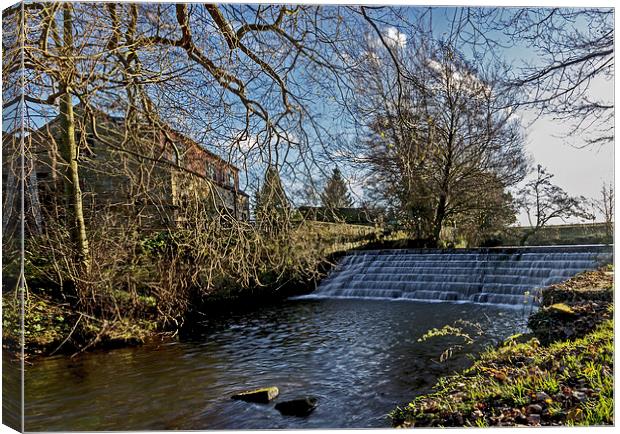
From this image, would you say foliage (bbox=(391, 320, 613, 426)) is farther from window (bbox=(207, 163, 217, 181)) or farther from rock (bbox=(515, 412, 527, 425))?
window (bbox=(207, 163, 217, 181))

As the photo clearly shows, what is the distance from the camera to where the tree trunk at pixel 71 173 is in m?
2.85

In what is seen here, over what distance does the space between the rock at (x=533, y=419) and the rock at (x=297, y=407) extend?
45.5 inches

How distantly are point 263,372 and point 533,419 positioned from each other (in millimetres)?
1608

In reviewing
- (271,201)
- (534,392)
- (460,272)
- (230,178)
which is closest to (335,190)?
(271,201)

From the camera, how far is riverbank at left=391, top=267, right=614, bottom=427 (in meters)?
2.42

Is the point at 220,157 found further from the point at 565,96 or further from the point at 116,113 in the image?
the point at 565,96

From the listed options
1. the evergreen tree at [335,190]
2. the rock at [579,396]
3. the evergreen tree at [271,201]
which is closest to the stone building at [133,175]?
the evergreen tree at [271,201]

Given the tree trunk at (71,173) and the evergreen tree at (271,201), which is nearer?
the tree trunk at (71,173)

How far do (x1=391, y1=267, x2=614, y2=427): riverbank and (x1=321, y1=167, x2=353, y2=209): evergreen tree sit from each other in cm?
132

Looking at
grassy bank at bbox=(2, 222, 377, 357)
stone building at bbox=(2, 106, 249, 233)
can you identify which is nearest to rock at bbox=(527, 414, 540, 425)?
grassy bank at bbox=(2, 222, 377, 357)

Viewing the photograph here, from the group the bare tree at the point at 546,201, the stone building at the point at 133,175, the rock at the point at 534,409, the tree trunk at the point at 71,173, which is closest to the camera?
the rock at the point at 534,409

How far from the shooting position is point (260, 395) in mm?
2869

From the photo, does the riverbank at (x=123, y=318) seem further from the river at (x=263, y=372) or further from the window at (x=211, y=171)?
the window at (x=211, y=171)

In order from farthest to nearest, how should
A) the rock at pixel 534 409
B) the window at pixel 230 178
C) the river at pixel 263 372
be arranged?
the window at pixel 230 178 → the river at pixel 263 372 → the rock at pixel 534 409
